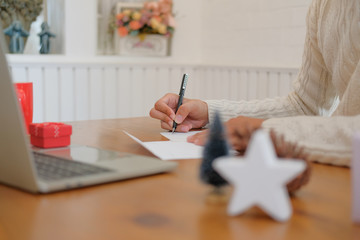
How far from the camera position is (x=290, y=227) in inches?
19.6

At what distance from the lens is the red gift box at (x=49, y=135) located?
91 cm

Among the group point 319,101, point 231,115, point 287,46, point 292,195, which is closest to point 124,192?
point 292,195

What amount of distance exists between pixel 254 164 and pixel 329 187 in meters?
0.24

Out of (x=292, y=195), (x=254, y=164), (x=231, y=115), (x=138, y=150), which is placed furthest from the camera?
(x=231, y=115)

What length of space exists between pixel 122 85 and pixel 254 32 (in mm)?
935

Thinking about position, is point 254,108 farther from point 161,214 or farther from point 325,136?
point 161,214

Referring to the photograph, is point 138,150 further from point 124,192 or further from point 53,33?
point 53,33

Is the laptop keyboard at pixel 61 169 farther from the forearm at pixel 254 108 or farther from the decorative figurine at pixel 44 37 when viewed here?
the decorative figurine at pixel 44 37

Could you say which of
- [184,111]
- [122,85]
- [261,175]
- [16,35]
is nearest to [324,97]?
[184,111]

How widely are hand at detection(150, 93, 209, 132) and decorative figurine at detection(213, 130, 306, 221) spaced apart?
2.46 feet

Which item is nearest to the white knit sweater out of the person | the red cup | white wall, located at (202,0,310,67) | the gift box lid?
the person

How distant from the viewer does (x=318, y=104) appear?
1596 mm

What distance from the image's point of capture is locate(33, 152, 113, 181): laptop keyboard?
67 centimetres

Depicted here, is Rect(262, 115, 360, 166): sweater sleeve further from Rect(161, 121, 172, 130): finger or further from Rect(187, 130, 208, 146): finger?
Rect(161, 121, 172, 130): finger
